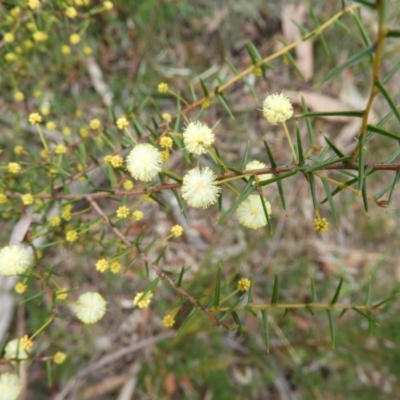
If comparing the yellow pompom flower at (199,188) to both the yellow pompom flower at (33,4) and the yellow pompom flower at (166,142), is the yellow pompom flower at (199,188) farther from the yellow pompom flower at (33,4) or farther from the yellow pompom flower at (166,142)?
the yellow pompom flower at (33,4)

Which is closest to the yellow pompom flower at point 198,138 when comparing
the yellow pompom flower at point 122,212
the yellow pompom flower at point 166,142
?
the yellow pompom flower at point 166,142

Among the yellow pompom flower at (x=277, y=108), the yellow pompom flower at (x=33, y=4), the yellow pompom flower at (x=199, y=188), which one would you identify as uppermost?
the yellow pompom flower at (x=33, y=4)

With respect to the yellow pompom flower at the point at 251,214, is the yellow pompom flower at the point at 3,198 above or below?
above

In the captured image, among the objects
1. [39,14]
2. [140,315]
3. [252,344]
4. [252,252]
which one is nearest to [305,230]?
[252,252]

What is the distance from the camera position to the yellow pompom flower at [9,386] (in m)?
1.38

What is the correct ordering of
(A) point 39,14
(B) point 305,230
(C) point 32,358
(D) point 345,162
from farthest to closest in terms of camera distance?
(B) point 305,230 < (A) point 39,14 < (C) point 32,358 < (D) point 345,162

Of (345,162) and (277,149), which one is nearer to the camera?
(345,162)

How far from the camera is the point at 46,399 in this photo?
258cm

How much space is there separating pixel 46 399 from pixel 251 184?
2139mm

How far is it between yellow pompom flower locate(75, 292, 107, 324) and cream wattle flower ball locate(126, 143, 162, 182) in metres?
0.46

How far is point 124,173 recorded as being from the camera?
1.42 m

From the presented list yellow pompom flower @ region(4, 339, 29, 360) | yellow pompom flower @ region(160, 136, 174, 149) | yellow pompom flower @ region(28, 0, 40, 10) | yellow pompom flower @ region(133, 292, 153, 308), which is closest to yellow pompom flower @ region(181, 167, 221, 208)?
yellow pompom flower @ region(160, 136, 174, 149)

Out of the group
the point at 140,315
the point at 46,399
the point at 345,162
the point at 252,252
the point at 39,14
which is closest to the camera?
the point at 345,162

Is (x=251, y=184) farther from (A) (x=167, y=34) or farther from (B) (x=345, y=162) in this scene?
(A) (x=167, y=34)
